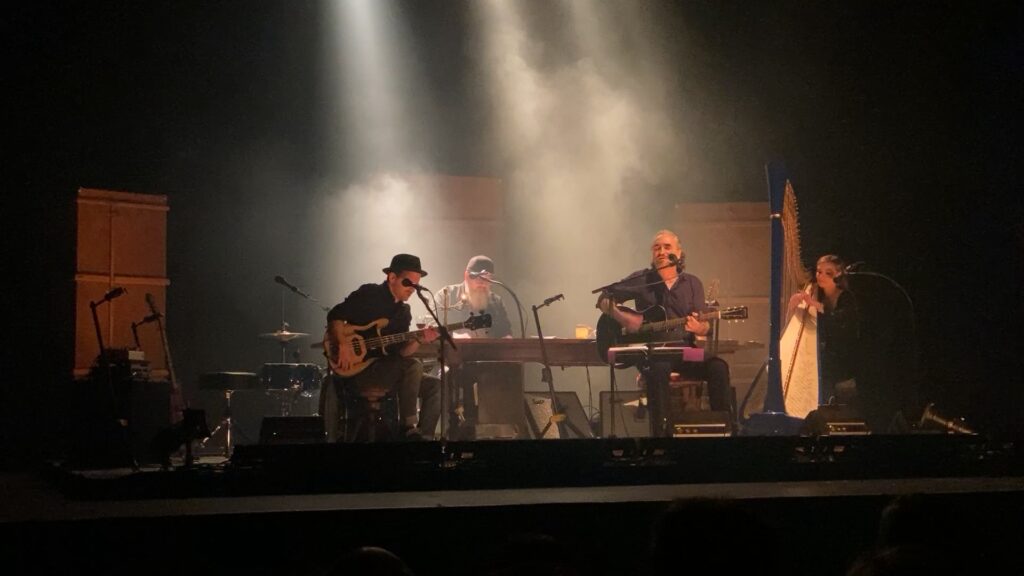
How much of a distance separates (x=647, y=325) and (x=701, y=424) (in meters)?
1.55

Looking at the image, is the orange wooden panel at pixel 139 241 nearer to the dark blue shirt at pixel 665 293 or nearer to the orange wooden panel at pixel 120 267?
the orange wooden panel at pixel 120 267

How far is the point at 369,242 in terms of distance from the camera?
42.3 feet

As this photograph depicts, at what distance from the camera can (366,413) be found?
8.82 metres

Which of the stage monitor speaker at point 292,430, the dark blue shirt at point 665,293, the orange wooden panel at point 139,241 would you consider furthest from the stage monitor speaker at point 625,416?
the orange wooden panel at point 139,241

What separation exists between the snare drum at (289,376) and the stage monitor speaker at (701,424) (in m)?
4.14

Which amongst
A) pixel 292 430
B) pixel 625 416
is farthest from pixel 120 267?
pixel 625 416

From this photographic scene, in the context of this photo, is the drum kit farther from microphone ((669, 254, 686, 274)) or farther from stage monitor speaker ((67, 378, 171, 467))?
microphone ((669, 254, 686, 274))

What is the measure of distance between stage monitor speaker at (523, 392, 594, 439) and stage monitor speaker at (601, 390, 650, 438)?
9.4 inches

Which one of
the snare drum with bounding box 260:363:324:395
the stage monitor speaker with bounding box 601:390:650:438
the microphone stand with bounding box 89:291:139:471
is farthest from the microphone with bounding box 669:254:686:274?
the microphone stand with bounding box 89:291:139:471

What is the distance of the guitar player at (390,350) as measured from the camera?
8.85 meters

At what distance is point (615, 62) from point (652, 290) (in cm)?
391

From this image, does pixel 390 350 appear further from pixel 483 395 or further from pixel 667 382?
pixel 667 382

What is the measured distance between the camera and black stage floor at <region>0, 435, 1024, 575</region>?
4473 millimetres

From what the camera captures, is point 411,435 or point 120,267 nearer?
point 411,435
